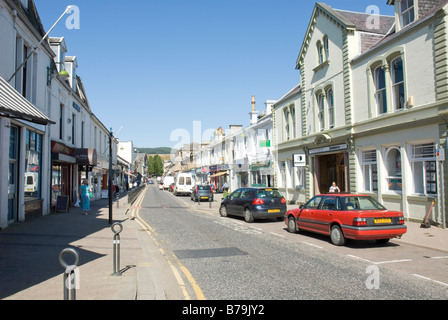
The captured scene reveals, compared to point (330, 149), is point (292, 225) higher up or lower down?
lower down

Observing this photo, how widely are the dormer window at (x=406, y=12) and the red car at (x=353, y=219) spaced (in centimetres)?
936

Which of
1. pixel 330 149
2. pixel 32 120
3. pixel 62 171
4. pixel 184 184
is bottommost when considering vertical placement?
pixel 184 184

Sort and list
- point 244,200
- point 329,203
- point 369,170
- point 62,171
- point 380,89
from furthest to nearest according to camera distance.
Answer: point 62,171 < point 369,170 < point 244,200 < point 380,89 < point 329,203

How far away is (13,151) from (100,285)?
947 centimetres

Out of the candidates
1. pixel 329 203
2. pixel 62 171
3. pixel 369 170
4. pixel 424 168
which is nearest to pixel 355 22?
pixel 369 170

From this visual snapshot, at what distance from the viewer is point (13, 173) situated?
12695 millimetres

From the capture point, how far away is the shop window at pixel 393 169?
14781mm

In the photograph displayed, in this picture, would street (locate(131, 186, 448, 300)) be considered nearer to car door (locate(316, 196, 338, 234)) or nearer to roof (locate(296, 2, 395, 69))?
car door (locate(316, 196, 338, 234))

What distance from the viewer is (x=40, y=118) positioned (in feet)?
23.3

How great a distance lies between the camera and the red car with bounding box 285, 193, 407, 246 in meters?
9.07

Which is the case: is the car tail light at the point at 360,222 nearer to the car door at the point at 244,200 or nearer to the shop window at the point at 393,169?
the car door at the point at 244,200

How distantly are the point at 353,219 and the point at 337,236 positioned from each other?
86 centimetres

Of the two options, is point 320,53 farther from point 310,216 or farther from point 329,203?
point 329,203
